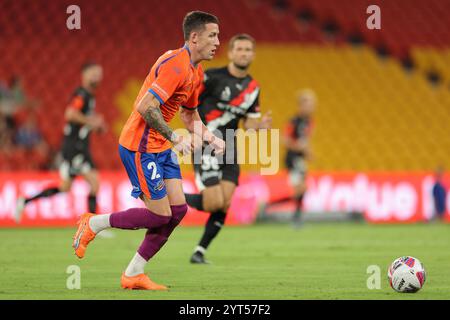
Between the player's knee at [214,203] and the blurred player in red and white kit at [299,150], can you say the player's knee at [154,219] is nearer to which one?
the player's knee at [214,203]

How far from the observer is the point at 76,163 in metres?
12.7

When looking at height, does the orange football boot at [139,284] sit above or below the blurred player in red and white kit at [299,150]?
below

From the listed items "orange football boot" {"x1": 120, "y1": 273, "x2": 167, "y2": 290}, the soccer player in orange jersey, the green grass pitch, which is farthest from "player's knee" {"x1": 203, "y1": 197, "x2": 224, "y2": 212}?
"orange football boot" {"x1": 120, "y1": 273, "x2": 167, "y2": 290}

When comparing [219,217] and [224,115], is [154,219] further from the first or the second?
[224,115]

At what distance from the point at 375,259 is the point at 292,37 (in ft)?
38.5

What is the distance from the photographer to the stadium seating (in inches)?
704

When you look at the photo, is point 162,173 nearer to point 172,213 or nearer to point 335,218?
point 172,213

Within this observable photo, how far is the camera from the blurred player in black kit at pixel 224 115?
9.12 meters

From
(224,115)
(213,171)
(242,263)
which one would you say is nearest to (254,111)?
(224,115)

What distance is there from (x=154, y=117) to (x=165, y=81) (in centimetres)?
29

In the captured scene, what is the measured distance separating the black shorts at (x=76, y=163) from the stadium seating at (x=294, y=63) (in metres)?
4.12

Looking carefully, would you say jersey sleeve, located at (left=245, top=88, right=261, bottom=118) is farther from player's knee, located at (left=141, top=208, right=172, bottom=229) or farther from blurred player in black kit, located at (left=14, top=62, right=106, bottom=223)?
blurred player in black kit, located at (left=14, top=62, right=106, bottom=223)

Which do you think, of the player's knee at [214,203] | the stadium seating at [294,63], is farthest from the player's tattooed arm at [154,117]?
the stadium seating at [294,63]
